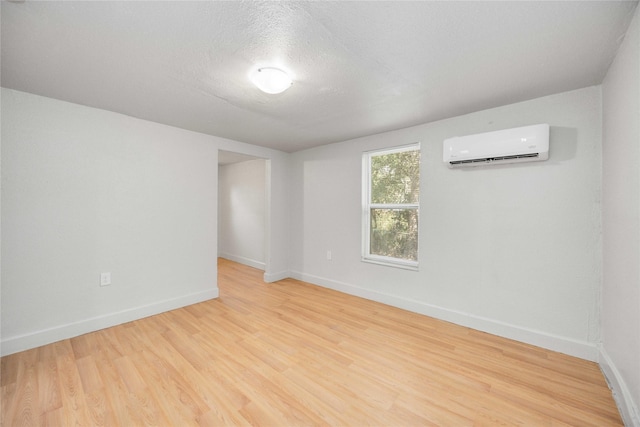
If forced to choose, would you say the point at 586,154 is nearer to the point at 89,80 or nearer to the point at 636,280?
the point at 636,280

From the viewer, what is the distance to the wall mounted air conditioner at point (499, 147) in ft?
7.11

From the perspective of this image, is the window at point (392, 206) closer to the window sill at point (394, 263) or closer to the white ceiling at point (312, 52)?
the window sill at point (394, 263)

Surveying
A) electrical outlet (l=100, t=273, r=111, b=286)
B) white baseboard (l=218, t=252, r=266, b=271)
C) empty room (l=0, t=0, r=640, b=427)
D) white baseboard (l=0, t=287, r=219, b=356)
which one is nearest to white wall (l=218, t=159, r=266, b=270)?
white baseboard (l=218, t=252, r=266, b=271)

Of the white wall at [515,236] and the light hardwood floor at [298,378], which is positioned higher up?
the white wall at [515,236]

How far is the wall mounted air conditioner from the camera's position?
2166 mm

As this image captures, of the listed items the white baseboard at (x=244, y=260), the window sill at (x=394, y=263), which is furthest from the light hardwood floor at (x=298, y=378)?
the white baseboard at (x=244, y=260)

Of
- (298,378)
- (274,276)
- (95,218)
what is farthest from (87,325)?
(274,276)

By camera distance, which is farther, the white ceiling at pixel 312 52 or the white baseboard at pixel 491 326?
the white baseboard at pixel 491 326

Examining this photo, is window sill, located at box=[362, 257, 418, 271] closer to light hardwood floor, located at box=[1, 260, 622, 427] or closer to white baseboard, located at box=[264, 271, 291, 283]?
light hardwood floor, located at box=[1, 260, 622, 427]

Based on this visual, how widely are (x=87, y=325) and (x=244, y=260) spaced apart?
10.3 ft

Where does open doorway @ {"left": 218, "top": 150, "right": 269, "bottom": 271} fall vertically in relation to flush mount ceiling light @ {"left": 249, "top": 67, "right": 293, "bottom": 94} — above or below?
below

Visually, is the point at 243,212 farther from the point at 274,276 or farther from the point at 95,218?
the point at 95,218

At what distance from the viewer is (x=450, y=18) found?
4.33 ft

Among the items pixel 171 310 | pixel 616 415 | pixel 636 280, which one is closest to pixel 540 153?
pixel 636 280
